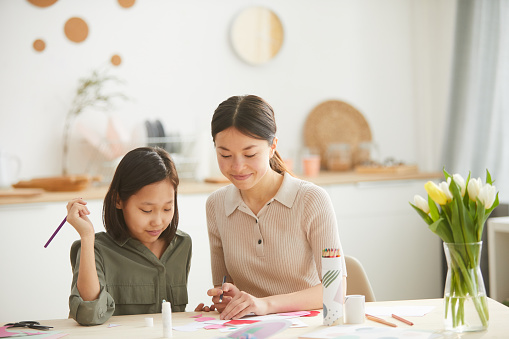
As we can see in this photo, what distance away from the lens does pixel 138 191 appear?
185cm

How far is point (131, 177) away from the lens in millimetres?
1851

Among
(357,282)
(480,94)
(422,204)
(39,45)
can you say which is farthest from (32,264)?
(480,94)

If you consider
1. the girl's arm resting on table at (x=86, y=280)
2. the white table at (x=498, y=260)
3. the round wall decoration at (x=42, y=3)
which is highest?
the round wall decoration at (x=42, y=3)

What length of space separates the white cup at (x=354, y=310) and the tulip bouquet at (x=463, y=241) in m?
0.20

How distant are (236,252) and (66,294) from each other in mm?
1364

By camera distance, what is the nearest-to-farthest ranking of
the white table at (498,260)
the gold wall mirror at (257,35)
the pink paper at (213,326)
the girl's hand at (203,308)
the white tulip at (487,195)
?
the white tulip at (487,195) < the pink paper at (213,326) < the girl's hand at (203,308) < the white table at (498,260) < the gold wall mirror at (257,35)

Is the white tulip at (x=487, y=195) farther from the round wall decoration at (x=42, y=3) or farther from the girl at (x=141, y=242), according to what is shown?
the round wall decoration at (x=42, y=3)

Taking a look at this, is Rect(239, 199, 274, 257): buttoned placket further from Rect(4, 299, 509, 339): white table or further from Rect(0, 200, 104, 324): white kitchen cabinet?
Rect(0, 200, 104, 324): white kitchen cabinet

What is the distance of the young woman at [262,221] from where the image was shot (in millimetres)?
1813

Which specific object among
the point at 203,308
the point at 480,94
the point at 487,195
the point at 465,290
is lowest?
the point at 203,308

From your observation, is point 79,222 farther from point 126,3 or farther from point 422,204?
point 126,3

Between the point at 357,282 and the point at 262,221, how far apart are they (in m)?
0.38

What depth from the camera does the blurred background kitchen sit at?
336 cm

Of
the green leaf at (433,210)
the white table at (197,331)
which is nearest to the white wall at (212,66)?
the white table at (197,331)
